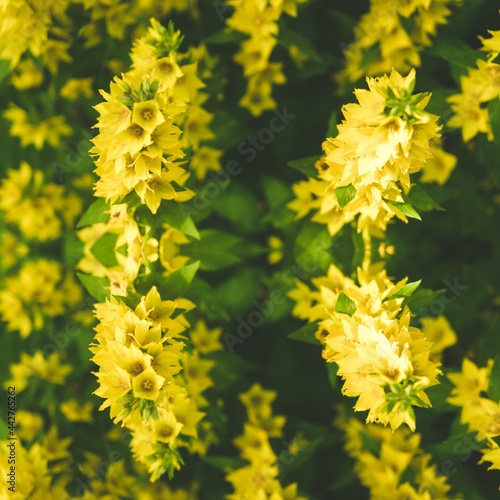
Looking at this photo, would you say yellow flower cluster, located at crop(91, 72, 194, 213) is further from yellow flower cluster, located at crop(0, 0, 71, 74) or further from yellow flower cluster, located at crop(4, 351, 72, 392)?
yellow flower cluster, located at crop(4, 351, 72, 392)

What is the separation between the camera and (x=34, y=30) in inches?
97.9

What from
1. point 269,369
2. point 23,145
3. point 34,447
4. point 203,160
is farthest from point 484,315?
point 23,145

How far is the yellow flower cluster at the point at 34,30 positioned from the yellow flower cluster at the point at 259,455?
75.6 inches

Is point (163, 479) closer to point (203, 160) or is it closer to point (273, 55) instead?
point (203, 160)

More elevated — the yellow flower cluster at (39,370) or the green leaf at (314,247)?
the green leaf at (314,247)

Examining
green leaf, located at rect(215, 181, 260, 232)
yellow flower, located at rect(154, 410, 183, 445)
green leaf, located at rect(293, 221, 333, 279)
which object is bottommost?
yellow flower, located at rect(154, 410, 183, 445)

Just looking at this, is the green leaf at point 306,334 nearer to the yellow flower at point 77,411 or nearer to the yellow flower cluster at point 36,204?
the yellow flower at point 77,411

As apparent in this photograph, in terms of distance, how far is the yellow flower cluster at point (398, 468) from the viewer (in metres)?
2.16

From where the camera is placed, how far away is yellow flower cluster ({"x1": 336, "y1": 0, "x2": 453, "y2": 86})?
2.25 meters

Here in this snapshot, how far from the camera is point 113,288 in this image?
198 cm

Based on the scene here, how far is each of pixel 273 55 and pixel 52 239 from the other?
162 cm

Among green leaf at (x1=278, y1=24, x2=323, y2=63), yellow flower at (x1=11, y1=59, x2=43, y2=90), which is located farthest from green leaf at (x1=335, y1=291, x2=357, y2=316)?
yellow flower at (x1=11, y1=59, x2=43, y2=90)

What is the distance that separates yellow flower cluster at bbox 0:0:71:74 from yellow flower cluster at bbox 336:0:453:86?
1.40 metres

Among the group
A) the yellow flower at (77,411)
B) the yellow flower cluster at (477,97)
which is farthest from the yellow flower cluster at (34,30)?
the yellow flower cluster at (477,97)
